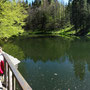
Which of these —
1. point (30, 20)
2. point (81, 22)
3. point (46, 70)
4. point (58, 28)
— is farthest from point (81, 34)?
point (46, 70)

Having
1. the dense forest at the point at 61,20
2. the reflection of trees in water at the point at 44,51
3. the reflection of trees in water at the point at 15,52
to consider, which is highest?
the dense forest at the point at 61,20

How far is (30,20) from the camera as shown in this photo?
80.1 metres

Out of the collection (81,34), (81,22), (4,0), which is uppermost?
(4,0)

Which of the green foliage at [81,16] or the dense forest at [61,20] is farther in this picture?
the dense forest at [61,20]

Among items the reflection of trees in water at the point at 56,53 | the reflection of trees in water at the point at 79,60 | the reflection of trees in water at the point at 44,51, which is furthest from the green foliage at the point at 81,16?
the reflection of trees in water at the point at 79,60

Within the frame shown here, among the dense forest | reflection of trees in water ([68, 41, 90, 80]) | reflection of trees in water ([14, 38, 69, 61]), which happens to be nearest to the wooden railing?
reflection of trees in water ([68, 41, 90, 80])

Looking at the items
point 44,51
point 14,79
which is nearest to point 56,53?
point 44,51

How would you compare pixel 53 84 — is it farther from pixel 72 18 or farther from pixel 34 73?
pixel 72 18

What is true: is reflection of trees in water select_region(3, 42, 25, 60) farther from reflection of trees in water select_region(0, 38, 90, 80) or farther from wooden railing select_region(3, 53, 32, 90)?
wooden railing select_region(3, 53, 32, 90)

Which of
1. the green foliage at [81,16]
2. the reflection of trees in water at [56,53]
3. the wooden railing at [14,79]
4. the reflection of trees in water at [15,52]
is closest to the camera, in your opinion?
the wooden railing at [14,79]

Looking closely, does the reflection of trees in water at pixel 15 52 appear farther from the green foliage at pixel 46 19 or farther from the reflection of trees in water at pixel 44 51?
the green foliage at pixel 46 19

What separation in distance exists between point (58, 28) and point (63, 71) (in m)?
61.9

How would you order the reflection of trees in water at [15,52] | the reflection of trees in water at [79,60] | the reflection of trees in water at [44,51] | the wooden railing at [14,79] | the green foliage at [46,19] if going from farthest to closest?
the green foliage at [46,19]
the reflection of trees in water at [44,51]
the reflection of trees in water at [15,52]
the reflection of trees in water at [79,60]
the wooden railing at [14,79]

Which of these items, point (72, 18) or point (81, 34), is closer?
point (81, 34)
